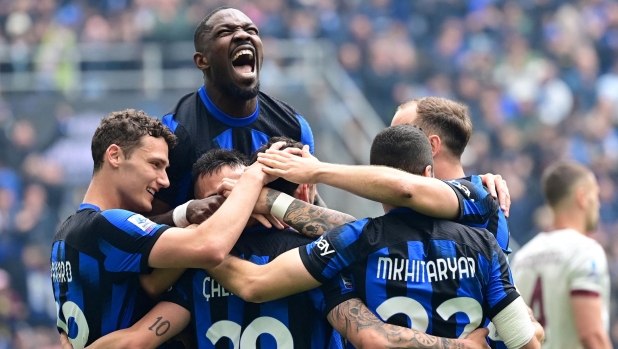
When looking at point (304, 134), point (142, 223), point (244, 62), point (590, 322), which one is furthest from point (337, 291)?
point (590, 322)

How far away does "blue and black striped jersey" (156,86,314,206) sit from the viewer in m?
4.89

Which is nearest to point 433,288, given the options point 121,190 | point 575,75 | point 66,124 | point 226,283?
point 226,283

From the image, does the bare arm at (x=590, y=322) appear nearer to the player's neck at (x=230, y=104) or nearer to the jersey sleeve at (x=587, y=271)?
the jersey sleeve at (x=587, y=271)

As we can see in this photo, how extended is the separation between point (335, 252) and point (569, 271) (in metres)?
3.01

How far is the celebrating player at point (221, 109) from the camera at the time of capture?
16.2 feet

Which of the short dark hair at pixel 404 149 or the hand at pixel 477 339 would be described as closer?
the hand at pixel 477 339

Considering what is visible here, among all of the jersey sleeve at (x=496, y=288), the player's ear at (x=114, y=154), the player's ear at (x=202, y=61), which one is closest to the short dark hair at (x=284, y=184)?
the player's ear at (x=114, y=154)

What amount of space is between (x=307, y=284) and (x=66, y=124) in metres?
10.5

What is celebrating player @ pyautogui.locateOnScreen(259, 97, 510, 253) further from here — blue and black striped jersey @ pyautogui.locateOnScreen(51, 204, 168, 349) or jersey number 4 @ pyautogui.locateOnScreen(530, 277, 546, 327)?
jersey number 4 @ pyautogui.locateOnScreen(530, 277, 546, 327)

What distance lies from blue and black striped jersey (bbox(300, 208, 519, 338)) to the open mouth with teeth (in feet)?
4.68

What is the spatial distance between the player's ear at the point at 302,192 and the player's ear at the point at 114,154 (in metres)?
0.88

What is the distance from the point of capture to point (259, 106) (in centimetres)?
529

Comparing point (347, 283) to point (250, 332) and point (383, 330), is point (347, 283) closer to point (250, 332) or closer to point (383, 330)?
point (383, 330)

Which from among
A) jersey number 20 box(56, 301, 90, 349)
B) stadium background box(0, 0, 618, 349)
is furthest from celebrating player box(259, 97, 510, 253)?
stadium background box(0, 0, 618, 349)
